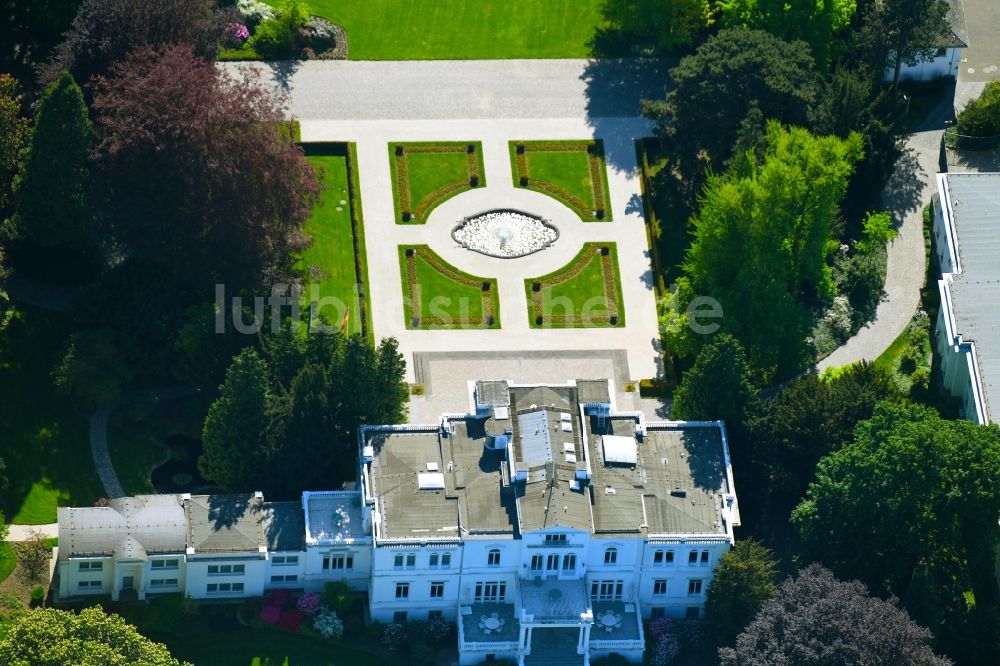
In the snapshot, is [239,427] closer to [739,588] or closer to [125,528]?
[125,528]

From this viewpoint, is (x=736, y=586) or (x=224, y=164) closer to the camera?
(x=736, y=586)

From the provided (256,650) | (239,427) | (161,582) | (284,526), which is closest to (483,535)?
(284,526)

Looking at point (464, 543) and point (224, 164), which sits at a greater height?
point (224, 164)

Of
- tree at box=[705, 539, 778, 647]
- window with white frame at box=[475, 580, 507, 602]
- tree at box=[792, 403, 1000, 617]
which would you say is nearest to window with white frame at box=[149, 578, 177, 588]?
window with white frame at box=[475, 580, 507, 602]

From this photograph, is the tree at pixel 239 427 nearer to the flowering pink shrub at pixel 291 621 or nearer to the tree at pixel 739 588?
the flowering pink shrub at pixel 291 621

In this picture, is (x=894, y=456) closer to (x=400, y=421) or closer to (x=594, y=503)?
(x=594, y=503)

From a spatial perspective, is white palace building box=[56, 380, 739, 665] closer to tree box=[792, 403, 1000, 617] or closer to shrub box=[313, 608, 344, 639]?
shrub box=[313, 608, 344, 639]

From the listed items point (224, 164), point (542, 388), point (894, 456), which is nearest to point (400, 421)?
point (542, 388)
